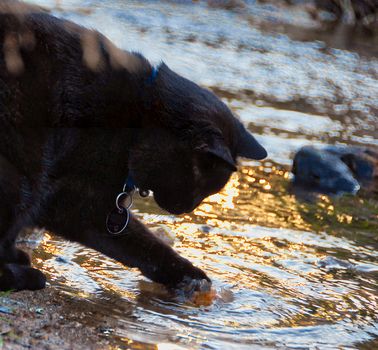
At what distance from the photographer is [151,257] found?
4.67m

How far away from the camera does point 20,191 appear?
160 inches

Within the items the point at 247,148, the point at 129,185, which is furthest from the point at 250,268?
the point at 129,185

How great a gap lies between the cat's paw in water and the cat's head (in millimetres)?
470

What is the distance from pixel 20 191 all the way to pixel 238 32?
10051 mm

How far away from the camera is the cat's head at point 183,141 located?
4.18 meters

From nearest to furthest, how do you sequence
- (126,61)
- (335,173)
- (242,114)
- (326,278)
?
(126,61) < (326,278) < (335,173) < (242,114)

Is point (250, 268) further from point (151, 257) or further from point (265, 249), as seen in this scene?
point (151, 257)

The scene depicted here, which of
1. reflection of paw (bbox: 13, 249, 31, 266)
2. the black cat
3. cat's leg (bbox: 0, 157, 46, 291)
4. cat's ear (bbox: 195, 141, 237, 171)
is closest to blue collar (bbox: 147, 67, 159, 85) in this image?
the black cat

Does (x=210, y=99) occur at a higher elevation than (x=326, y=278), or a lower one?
higher

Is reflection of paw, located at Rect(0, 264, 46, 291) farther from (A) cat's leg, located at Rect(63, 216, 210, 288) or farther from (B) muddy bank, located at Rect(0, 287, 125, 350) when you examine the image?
(A) cat's leg, located at Rect(63, 216, 210, 288)

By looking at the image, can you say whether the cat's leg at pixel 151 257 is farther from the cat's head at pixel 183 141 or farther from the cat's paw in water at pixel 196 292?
the cat's head at pixel 183 141

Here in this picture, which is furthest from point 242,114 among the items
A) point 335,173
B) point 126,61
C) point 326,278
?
point 126,61

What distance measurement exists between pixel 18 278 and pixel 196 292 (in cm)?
95

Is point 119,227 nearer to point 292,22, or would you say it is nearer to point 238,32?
point 238,32
